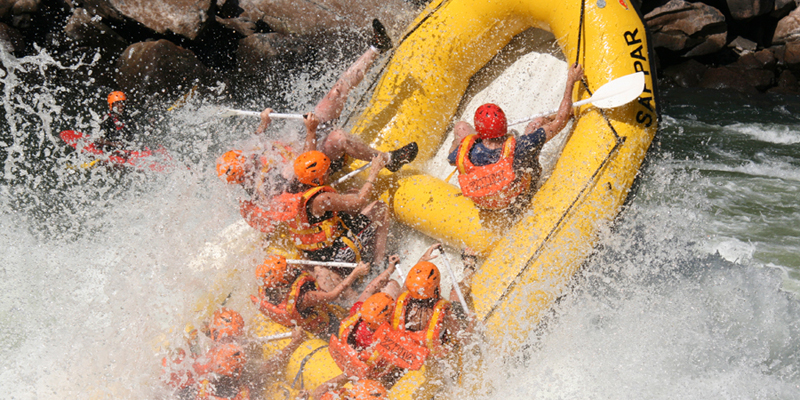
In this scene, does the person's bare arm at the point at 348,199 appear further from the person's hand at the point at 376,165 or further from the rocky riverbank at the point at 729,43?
the rocky riverbank at the point at 729,43

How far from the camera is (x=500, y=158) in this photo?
3488mm

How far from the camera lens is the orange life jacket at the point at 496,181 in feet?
11.2

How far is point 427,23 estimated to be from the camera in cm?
448

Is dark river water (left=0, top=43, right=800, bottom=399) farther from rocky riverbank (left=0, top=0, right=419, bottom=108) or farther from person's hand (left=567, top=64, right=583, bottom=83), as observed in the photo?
rocky riverbank (left=0, top=0, right=419, bottom=108)

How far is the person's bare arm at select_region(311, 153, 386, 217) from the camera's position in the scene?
3691 millimetres

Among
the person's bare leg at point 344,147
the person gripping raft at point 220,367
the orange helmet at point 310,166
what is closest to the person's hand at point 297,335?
the person gripping raft at point 220,367

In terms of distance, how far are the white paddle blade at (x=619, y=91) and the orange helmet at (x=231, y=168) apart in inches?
96.4

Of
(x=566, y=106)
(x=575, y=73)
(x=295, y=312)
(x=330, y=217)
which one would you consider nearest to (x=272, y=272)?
(x=295, y=312)

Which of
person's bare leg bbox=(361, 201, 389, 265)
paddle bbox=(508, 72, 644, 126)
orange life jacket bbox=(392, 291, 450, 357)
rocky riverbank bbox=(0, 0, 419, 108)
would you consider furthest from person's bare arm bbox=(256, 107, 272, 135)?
rocky riverbank bbox=(0, 0, 419, 108)

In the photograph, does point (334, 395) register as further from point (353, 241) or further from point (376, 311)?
point (353, 241)

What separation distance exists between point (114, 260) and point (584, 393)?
4.08 m

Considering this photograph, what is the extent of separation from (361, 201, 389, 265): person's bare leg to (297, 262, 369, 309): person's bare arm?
0.40 meters

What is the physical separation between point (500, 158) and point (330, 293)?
1.49m

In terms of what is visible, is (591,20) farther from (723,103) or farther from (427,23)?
(723,103)
